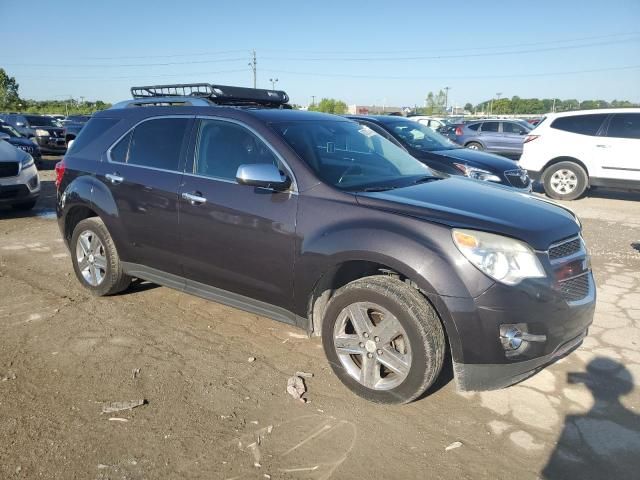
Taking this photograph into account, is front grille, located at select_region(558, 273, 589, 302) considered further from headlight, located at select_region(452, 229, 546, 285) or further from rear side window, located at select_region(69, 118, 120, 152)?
rear side window, located at select_region(69, 118, 120, 152)

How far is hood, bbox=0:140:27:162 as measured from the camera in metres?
8.16

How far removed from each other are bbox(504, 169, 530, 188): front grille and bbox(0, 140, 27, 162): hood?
315 inches

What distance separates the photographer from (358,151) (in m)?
3.91

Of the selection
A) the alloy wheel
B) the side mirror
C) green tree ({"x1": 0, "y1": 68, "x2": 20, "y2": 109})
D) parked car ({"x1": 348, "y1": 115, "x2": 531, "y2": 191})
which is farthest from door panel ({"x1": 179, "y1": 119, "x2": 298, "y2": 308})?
green tree ({"x1": 0, "y1": 68, "x2": 20, "y2": 109})

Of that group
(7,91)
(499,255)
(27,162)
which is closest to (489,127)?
(27,162)

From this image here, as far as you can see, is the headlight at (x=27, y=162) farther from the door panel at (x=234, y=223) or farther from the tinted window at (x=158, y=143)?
the door panel at (x=234, y=223)

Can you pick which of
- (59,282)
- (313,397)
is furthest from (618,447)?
(59,282)

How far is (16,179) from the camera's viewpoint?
8.25 metres

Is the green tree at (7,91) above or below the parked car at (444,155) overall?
above

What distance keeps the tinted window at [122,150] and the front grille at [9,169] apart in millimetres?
4849

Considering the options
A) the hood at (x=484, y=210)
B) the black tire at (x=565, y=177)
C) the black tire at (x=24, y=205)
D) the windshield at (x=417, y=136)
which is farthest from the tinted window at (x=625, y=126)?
the black tire at (x=24, y=205)

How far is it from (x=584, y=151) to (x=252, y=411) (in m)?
9.93

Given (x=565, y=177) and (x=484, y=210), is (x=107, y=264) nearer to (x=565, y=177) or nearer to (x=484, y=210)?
(x=484, y=210)

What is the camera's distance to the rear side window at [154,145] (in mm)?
4035
